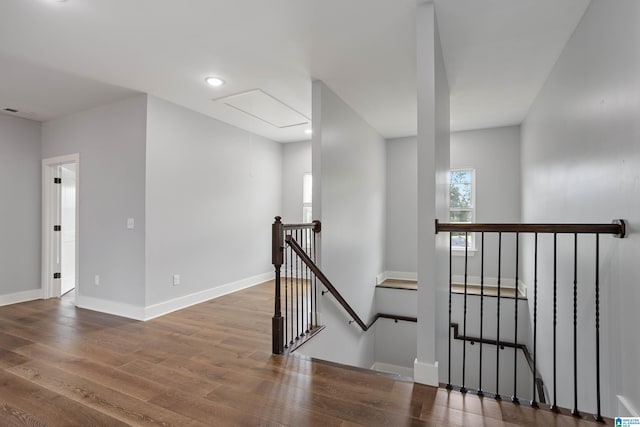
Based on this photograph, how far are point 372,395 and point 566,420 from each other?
3.39 feet

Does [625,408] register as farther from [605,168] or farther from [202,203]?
[202,203]

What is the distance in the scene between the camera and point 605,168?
6.45 feet

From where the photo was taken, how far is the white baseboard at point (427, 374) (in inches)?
82.7

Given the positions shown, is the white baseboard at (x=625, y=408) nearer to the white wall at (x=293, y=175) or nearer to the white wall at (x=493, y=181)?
the white wall at (x=493, y=181)

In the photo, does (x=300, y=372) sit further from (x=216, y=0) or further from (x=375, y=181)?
(x=375, y=181)

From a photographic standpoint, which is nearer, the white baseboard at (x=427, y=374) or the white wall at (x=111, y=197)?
the white baseboard at (x=427, y=374)

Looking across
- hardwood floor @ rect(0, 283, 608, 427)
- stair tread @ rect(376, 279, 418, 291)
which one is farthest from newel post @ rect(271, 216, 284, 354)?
stair tread @ rect(376, 279, 418, 291)

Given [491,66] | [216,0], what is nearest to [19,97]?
[216,0]

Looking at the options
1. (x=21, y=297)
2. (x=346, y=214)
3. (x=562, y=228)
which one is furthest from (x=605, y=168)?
(x=21, y=297)

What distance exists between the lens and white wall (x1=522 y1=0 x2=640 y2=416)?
1.63m

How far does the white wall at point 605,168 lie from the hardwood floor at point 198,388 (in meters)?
0.56

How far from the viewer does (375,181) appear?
5.49 metres

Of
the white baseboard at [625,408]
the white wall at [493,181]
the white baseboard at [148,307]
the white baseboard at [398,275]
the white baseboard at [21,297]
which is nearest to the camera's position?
the white baseboard at [625,408]

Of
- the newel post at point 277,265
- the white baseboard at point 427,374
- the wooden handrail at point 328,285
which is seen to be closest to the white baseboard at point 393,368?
the wooden handrail at point 328,285
